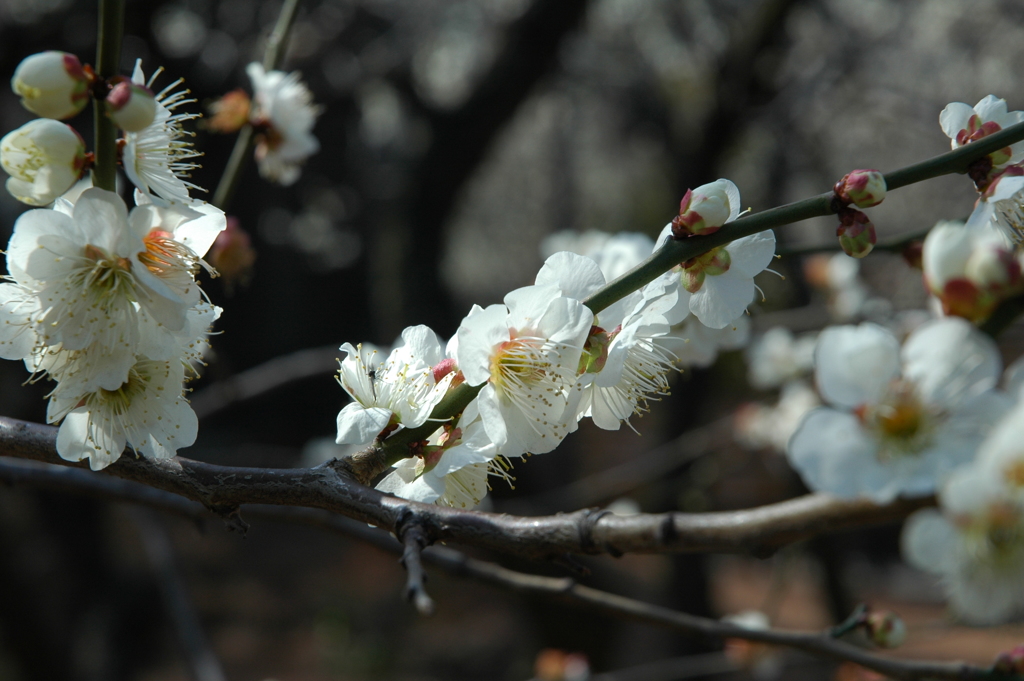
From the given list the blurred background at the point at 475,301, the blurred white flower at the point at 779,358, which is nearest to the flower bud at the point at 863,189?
the blurred background at the point at 475,301

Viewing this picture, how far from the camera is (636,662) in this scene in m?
4.06

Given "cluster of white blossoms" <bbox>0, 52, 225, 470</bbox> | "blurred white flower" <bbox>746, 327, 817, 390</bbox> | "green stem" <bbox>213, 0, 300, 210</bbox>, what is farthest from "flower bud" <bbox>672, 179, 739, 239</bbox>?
"blurred white flower" <bbox>746, 327, 817, 390</bbox>

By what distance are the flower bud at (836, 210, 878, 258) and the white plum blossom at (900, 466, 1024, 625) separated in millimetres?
261

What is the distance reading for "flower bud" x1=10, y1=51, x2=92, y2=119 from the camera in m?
0.65

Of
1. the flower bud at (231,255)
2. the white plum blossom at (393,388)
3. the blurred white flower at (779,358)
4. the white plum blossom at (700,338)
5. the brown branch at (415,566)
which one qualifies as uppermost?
the blurred white flower at (779,358)

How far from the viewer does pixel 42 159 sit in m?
0.71

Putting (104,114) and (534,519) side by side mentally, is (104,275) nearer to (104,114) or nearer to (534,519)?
(104,114)

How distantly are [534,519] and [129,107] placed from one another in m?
0.49

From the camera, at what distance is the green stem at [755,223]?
0.71m

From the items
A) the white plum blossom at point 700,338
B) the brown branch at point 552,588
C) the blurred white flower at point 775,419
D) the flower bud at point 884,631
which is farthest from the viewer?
the blurred white flower at point 775,419

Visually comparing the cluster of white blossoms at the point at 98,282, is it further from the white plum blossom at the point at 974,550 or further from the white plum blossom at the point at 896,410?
the white plum blossom at the point at 974,550

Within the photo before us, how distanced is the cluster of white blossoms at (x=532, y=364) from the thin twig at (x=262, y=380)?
1.01 meters

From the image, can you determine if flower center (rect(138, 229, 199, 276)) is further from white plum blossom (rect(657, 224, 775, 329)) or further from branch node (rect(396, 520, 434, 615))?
white plum blossom (rect(657, 224, 775, 329))

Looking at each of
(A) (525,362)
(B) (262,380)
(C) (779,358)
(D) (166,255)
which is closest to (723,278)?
(A) (525,362)
